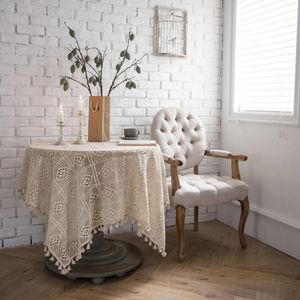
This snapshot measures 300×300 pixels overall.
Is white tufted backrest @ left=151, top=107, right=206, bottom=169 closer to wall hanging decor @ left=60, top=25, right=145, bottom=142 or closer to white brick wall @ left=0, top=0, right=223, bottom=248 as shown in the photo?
white brick wall @ left=0, top=0, right=223, bottom=248

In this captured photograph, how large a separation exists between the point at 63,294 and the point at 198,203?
1.05m

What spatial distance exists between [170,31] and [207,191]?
4.75ft

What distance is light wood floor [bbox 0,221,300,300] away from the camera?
233cm

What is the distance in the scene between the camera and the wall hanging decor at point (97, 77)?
280 centimetres

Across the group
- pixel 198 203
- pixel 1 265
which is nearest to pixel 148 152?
pixel 198 203

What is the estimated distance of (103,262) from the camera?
8.51 feet

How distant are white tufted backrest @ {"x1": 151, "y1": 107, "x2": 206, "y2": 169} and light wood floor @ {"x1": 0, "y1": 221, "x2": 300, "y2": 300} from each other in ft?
2.32

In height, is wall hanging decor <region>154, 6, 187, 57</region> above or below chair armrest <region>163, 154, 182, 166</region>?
above

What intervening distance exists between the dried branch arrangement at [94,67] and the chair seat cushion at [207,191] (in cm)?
88

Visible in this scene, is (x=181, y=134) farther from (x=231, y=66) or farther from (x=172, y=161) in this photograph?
(x=231, y=66)

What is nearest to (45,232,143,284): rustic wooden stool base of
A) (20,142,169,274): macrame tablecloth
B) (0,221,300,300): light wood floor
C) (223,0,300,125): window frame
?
(0,221,300,300): light wood floor

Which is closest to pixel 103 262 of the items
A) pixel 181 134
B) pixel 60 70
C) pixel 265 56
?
pixel 181 134

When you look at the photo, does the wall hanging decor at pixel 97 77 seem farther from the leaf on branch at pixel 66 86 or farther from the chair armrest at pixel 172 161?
the chair armrest at pixel 172 161

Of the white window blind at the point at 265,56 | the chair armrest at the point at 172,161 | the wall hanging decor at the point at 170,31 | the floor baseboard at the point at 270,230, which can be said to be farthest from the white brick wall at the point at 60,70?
the chair armrest at the point at 172,161
